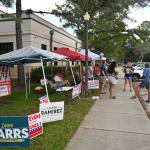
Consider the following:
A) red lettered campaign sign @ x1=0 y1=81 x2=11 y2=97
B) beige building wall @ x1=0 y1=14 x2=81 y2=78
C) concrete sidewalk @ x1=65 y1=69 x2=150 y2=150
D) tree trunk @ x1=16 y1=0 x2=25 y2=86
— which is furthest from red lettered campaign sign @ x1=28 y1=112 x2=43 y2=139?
beige building wall @ x1=0 y1=14 x2=81 y2=78

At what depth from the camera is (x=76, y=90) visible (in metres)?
6.82

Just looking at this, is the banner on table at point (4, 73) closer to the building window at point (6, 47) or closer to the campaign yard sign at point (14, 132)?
the campaign yard sign at point (14, 132)

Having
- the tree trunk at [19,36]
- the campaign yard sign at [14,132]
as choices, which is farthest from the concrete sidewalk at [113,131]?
the tree trunk at [19,36]

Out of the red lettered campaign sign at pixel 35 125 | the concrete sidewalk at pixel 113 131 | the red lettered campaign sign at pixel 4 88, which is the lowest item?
the concrete sidewalk at pixel 113 131

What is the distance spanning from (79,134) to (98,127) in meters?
0.70

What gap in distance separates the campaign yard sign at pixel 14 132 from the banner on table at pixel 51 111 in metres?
1.32

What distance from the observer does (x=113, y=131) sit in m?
4.16

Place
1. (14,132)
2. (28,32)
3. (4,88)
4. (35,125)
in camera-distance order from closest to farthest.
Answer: (14,132)
(35,125)
(4,88)
(28,32)

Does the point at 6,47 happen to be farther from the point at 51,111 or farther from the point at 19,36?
the point at 51,111

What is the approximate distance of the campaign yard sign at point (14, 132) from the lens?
108 inches

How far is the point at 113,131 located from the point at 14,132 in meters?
2.63

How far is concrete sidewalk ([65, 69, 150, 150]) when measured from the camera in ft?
11.3

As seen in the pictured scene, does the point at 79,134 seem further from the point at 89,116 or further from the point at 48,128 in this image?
the point at 89,116

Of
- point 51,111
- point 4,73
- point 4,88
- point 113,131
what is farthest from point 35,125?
point 4,73
